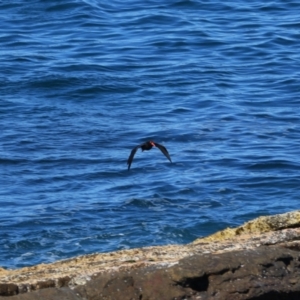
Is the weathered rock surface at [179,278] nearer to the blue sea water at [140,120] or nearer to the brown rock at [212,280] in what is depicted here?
the brown rock at [212,280]

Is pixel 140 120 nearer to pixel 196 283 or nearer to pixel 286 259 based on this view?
pixel 286 259

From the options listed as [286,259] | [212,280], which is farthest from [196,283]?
[286,259]

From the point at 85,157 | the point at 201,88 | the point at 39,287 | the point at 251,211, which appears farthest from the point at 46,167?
the point at 39,287

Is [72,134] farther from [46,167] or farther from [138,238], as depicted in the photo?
[138,238]

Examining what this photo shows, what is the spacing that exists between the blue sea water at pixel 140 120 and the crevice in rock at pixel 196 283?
11.8 feet

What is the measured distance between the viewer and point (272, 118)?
13859 millimetres

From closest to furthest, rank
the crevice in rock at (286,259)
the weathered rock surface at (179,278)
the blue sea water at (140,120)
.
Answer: the weathered rock surface at (179,278)
the crevice in rock at (286,259)
the blue sea water at (140,120)

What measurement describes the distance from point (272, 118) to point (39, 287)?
9.45 meters

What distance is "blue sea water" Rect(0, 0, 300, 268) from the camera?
31.4 ft

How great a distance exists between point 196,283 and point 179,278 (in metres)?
0.10

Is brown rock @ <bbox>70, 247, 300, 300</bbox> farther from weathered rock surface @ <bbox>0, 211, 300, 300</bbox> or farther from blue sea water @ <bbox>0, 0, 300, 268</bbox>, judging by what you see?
blue sea water @ <bbox>0, 0, 300, 268</bbox>

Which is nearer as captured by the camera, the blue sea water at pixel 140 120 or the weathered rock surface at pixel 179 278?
the weathered rock surface at pixel 179 278

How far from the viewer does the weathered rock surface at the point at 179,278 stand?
462 centimetres

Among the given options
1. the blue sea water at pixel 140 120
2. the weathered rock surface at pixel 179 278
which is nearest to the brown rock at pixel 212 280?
the weathered rock surface at pixel 179 278
